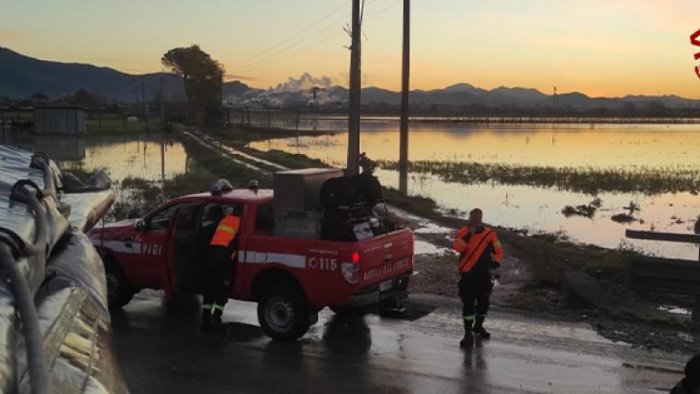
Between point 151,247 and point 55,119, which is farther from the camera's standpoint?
point 55,119

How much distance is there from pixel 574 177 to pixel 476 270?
91.5 ft

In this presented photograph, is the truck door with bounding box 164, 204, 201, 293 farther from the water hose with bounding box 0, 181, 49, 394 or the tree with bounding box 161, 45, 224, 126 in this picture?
the tree with bounding box 161, 45, 224, 126

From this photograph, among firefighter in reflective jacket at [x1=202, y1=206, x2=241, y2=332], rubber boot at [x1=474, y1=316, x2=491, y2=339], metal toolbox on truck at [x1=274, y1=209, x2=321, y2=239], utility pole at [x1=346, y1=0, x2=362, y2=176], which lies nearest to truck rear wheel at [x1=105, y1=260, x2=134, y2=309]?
firefighter in reflective jacket at [x1=202, y1=206, x2=241, y2=332]

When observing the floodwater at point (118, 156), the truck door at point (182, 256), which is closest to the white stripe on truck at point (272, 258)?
the truck door at point (182, 256)

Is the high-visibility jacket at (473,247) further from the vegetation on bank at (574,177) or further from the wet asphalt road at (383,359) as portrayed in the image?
the vegetation on bank at (574,177)

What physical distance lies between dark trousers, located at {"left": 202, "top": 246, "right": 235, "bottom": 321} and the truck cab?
0.46 feet

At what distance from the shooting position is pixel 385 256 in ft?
29.2

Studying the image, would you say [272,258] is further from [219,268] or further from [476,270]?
[476,270]

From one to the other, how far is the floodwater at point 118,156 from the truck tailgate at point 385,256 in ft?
70.7

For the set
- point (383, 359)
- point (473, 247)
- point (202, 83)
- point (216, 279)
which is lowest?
point (383, 359)

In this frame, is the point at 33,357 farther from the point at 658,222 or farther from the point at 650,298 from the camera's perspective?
the point at 658,222

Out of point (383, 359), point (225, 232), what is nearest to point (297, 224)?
point (225, 232)

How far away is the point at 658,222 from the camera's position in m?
21.8

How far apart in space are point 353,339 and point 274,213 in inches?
74.3
